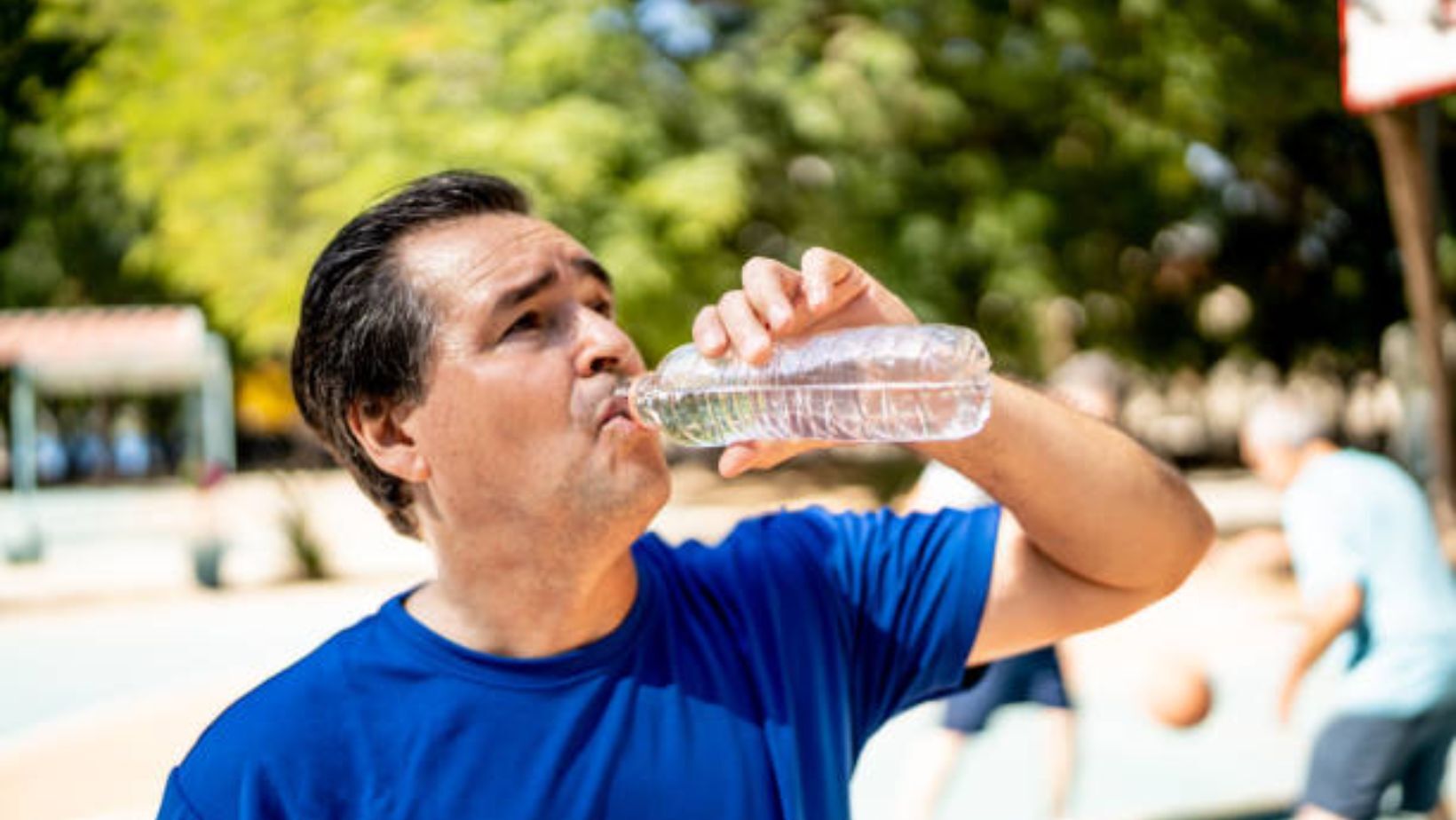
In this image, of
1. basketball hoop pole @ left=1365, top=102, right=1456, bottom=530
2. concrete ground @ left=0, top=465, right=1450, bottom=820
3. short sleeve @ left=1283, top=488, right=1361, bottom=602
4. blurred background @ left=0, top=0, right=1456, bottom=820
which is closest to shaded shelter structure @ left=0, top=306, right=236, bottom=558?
blurred background @ left=0, top=0, right=1456, bottom=820

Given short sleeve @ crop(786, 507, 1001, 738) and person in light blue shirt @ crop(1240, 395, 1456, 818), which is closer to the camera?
short sleeve @ crop(786, 507, 1001, 738)

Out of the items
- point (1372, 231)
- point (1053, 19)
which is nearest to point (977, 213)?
point (1053, 19)

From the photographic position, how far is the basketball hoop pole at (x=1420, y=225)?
34.9ft

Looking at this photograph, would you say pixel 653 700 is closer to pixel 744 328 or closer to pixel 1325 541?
pixel 744 328

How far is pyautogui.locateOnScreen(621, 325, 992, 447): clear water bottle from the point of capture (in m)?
1.82

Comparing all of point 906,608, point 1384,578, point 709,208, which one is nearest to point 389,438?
point 906,608

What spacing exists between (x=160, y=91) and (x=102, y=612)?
526 cm

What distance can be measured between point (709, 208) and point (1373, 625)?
10.9m

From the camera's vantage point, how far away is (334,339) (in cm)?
197

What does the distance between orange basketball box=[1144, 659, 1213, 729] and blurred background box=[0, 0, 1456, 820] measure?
249 mm

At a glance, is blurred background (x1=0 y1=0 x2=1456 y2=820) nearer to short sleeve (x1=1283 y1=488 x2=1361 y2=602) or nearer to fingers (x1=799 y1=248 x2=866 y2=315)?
short sleeve (x1=1283 y1=488 x2=1361 y2=602)

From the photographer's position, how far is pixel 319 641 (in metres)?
11.1

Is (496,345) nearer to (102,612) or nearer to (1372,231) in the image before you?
(102,612)

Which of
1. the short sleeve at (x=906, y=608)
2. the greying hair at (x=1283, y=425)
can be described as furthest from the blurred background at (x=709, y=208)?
the short sleeve at (x=906, y=608)
